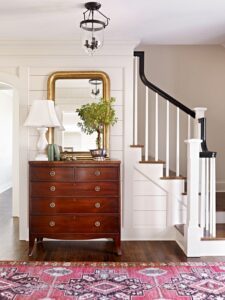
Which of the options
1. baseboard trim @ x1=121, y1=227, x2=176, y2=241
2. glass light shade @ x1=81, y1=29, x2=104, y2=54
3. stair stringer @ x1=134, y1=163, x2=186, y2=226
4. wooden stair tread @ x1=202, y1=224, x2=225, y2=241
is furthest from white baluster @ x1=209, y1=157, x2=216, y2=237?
glass light shade @ x1=81, y1=29, x2=104, y2=54

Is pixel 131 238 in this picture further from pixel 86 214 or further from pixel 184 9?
pixel 184 9

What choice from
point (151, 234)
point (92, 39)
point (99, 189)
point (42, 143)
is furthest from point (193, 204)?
point (92, 39)

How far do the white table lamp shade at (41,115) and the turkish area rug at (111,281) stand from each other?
1.47 meters

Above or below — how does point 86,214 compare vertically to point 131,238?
above

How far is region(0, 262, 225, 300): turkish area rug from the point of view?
8.94ft

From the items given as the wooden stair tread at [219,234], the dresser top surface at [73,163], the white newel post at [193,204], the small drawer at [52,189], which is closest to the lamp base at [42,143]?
the dresser top surface at [73,163]

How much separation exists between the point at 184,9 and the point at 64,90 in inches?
66.7

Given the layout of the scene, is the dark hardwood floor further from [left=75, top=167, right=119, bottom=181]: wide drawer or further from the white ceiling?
the white ceiling

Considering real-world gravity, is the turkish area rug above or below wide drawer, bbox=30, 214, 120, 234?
below

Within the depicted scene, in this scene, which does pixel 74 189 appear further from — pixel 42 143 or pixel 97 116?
pixel 97 116

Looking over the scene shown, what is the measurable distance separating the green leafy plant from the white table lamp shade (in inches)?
13.9

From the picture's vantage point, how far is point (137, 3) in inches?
126

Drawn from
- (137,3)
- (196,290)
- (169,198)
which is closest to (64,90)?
(137,3)

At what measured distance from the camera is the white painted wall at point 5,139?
28.2ft
